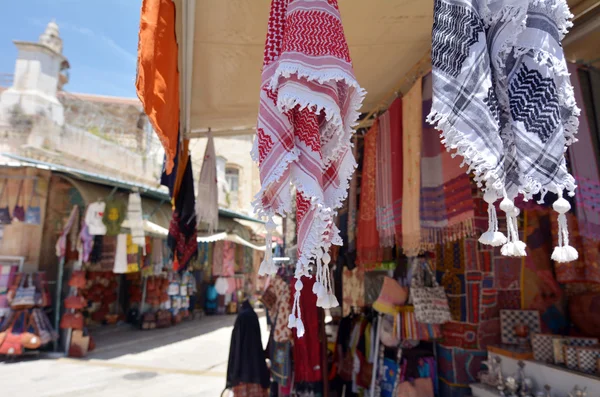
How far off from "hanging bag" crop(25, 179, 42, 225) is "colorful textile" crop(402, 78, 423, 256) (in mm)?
8312

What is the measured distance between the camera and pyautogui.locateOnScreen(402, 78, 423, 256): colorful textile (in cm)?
264

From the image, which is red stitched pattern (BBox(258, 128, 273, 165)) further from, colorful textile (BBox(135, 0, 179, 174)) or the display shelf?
the display shelf

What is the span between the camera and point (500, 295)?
3537mm

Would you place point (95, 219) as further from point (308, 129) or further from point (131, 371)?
point (308, 129)

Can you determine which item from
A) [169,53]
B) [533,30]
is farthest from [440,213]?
[169,53]

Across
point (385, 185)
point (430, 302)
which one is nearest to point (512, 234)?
point (385, 185)

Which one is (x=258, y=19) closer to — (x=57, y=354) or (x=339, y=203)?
(x=339, y=203)

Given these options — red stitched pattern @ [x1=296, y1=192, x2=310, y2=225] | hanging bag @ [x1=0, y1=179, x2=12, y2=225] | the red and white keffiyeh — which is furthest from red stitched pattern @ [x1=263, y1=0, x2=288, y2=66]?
hanging bag @ [x1=0, y1=179, x2=12, y2=225]

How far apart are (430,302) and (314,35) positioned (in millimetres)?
2967

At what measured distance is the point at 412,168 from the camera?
2.75m

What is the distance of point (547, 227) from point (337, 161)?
286 centimetres

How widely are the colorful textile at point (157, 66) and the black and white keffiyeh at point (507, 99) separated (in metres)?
1.29

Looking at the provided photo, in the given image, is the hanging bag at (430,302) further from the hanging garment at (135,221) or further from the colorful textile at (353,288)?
the hanging garment at (135,221)

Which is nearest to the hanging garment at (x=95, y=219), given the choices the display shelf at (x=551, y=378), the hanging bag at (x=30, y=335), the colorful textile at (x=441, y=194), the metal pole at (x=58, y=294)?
the metal pole at (x=58, y=294)
